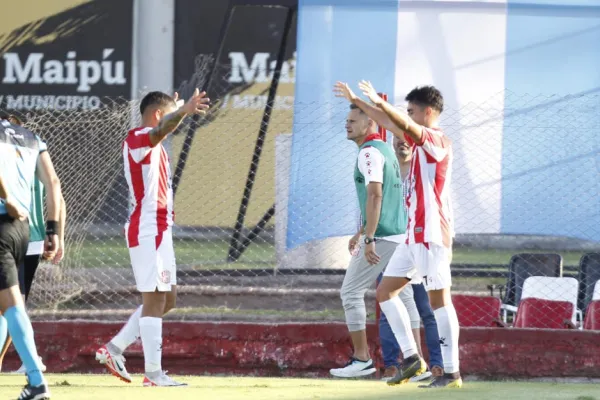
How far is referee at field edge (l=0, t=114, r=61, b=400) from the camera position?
7.97 meters

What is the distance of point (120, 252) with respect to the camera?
631 inches

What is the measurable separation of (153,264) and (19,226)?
52.5 inches

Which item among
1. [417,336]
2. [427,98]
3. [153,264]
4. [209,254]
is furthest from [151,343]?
[209,254]

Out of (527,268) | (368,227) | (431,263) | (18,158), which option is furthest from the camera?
(527,268)

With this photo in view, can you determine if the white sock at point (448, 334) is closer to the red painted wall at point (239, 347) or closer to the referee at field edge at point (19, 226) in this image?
the red painted wall at point (239, 347)

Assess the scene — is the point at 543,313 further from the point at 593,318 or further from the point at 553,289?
the point at 593,318

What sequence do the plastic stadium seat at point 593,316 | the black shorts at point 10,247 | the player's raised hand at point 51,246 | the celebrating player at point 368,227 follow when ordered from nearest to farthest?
the black shorts at point 10,247 < the player's raised hand at point 51,246 < the celebrating player at point 368,227 < the plastic stadium seat at point 593,316

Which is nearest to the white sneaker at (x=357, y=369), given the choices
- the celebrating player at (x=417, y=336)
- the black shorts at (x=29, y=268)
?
the celebrating player at (x=417, y=336)

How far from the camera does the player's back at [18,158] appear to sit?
334 inches

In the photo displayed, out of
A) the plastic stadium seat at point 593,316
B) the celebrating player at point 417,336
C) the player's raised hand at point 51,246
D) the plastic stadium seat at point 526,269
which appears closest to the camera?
the player's raised hand at point 51,246

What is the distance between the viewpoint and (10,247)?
8.05m

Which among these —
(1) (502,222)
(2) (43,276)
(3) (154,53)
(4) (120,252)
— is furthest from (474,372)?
(3) (154,53)

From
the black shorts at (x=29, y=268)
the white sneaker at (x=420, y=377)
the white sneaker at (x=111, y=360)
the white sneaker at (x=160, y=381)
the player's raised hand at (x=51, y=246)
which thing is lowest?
the white sneaker at (x=420, y=377)

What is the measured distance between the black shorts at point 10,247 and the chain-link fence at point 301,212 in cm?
381
